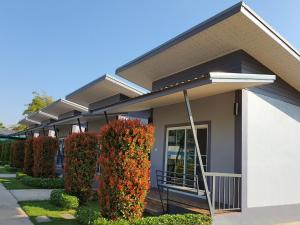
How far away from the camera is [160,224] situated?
7273 mm

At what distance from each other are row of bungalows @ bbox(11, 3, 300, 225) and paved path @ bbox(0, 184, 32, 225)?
3.83 metres

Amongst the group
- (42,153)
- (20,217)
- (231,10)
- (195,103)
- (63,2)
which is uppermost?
(63,2)

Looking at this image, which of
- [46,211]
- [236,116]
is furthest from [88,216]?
[236,116]

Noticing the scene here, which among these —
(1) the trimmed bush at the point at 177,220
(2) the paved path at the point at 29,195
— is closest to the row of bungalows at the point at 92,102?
(2) the paved path at the point at 29,195

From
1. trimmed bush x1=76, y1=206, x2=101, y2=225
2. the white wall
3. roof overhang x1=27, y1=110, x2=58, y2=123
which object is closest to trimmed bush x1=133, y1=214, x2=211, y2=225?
trimmed bush x1=76, y1=206, x2=101, y2=225

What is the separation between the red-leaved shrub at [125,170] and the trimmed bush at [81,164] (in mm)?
3822

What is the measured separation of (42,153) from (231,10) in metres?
12.3

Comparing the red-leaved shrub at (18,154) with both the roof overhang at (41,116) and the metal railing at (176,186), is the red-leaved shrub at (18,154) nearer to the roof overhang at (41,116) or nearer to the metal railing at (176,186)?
the roof overhang at (41,116)

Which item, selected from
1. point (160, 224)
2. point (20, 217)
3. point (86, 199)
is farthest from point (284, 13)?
point (20, 217)

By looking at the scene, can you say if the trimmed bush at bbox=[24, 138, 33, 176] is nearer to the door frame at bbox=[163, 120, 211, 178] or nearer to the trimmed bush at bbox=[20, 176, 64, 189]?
the trimmed bush at bbox=[20, 176, 64, 189]

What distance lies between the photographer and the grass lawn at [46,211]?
8864 mm

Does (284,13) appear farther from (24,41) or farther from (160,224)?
(24,41)

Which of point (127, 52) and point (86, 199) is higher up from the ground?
point (127, 52)

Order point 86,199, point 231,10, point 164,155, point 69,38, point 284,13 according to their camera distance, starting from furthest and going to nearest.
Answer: point 69,38 < point 164,155 < point 86,199 < point 284,13 < point 231,10
